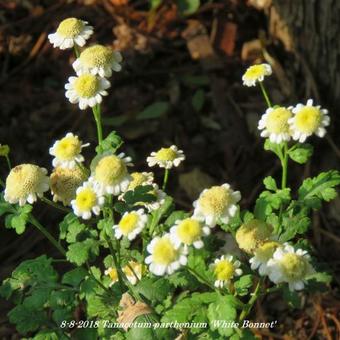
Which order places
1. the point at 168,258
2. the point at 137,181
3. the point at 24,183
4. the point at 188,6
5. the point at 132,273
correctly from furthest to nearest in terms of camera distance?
1. the point at 188,6
2. the point at 132,273
3. the point at 137,181
4. the point at 24,183
5. the point at 168,258

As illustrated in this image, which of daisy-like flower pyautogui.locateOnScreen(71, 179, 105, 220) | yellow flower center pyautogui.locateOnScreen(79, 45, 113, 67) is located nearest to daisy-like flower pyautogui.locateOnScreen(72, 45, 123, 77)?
yellow flower center pyautogui.locateOnScreen(79, 45, 113, 67)

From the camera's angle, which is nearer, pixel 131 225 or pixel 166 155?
pixel 131 225

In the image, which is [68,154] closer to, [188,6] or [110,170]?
[110,170]

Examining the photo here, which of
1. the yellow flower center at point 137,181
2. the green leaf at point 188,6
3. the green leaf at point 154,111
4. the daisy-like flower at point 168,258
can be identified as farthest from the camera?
the green leaf at point 188,6

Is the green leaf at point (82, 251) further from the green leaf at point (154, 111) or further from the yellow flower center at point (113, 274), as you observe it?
the green leaf at point (154, 111)

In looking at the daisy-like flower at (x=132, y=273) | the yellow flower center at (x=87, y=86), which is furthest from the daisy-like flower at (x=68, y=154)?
the daisy-like flower at (x=132, y=273)

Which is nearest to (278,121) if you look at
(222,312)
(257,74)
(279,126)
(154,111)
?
(279,126)

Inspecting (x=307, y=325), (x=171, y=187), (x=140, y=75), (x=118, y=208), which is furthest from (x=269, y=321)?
(x=140, y=75)

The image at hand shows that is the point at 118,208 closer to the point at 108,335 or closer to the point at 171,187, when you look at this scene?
the point at 108,335
